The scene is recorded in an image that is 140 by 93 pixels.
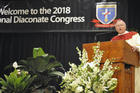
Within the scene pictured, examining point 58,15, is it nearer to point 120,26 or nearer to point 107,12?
point 107,12

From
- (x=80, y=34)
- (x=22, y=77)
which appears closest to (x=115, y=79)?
(x=22, y=77)

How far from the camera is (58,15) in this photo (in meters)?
6.19

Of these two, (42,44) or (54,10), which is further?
(42,44)

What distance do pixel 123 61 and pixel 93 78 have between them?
1.08ft

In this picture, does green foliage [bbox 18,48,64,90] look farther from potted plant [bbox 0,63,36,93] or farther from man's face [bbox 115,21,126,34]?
man's face [bbox 115,21,126,34]

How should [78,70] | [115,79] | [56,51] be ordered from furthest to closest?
[56,51] → [78,70] → [115,79]

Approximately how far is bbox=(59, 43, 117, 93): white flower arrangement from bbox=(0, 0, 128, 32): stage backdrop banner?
133 inches

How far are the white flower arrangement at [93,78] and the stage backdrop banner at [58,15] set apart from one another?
338 centimetres

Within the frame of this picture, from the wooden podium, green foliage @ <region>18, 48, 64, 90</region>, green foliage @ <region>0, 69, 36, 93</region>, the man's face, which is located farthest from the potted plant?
the man's face

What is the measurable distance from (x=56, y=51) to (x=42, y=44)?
42 centimetres

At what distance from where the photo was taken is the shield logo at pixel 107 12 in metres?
5.86

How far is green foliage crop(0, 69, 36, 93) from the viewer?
3246 millimetres

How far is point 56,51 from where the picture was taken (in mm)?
6551

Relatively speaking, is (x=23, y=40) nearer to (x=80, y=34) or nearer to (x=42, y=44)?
(x=42, y=44)
